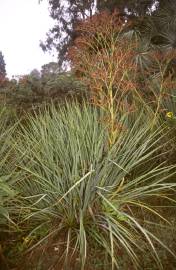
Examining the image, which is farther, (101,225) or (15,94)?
(15,94)

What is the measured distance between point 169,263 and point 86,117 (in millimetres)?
1616

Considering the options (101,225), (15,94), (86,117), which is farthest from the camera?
(15,94)

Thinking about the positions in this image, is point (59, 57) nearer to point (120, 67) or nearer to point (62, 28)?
point (62, 28)

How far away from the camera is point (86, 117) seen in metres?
3.97

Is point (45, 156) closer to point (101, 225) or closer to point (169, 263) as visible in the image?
point (101, 225)

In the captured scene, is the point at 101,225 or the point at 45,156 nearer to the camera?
the point at 101,225

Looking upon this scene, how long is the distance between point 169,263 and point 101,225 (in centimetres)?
72

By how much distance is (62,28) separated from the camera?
1839 cm

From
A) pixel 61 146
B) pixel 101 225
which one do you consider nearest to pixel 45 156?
pixel 61 146

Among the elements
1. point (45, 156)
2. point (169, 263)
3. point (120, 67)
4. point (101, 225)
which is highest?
point (120, 67)

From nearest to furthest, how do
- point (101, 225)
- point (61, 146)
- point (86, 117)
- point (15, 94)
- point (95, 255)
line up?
point (101, 225) < point (95, 255) < point (61, 146) < point (86, 117) < point (15, 94)

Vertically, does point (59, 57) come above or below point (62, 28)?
below

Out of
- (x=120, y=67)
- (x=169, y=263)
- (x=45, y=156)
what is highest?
(x=120, y=67)

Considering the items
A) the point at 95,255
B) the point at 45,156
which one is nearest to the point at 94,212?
the point at 95,255
